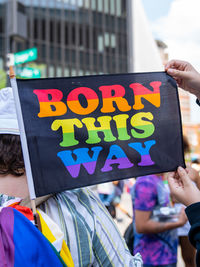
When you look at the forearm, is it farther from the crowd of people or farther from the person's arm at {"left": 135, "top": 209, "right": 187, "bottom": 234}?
the crowd of people

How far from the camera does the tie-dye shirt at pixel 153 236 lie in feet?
9.08

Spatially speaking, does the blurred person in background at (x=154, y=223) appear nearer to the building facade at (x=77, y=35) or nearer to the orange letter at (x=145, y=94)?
the orange letter at (x=145, y=94)

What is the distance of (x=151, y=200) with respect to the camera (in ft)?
9.18

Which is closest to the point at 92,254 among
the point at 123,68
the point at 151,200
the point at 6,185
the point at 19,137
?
the point at 6,185

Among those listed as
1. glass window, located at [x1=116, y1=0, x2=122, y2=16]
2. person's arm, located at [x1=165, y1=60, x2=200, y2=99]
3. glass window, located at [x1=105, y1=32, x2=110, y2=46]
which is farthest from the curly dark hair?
glass window, located at [x1=116, y1=0, x2=122, y2=16]

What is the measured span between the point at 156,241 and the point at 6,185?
1.79 meters

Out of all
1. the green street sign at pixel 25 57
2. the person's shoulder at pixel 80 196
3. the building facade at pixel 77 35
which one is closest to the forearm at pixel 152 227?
the person's shoulder at pixel 80 196

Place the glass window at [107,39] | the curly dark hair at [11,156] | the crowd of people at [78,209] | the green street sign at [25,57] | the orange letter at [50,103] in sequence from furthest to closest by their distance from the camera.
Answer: the glass window at [107,39] → the green street sign at [25,57] → the orange letter at [50,103] → the curly dark hair at [11,156] → the crowd of people at [78,209]

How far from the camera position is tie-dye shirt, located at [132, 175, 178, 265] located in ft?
9.08

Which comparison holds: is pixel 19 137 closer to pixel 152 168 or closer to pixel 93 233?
pixel 93 233

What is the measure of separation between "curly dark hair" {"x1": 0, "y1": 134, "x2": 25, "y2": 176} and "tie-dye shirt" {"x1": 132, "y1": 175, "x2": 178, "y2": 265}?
1.53m

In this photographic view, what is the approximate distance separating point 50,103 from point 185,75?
78 centimetres

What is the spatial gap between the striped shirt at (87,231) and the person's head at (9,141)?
0.22m

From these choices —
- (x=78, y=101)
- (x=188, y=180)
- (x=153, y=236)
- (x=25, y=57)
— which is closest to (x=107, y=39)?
(x=25, y=57)
